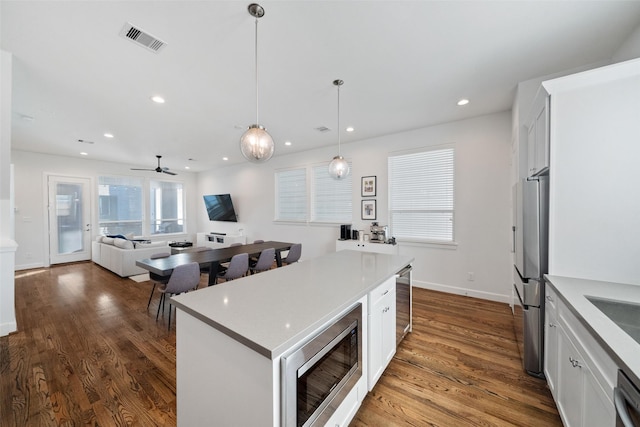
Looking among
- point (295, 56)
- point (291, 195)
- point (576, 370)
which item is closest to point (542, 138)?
point (576, 370)

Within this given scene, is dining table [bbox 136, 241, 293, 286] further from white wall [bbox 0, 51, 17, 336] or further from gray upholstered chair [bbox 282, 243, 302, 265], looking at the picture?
white wall [bbox 0, 51, 17, 336]

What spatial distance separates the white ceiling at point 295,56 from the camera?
1.74m

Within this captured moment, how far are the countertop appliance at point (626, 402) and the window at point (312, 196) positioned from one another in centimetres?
432

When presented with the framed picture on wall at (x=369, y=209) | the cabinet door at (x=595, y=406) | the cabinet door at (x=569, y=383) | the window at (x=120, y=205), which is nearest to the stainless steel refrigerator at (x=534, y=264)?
the cabinet door at (x=569, y=383)

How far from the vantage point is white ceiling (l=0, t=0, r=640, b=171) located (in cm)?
174

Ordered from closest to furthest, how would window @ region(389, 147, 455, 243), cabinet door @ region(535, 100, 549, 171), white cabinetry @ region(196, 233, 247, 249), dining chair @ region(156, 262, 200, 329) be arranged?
cabinet door @ region(535, 100, 549, 171) → dining chair @ region(156, 262, 200, 329) → window @ region(389, 147, 455, 243) → white cabinetry @ region(196, 233, 247, 249)

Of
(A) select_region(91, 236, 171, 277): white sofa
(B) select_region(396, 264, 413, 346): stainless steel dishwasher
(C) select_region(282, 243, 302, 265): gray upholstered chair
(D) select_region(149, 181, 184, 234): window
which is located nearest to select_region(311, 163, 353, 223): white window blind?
(C) select_region(282, 243, 302, 265): gray upholstered chair

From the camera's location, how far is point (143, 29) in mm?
1896

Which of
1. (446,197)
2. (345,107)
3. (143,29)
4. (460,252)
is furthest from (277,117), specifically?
(460,252)

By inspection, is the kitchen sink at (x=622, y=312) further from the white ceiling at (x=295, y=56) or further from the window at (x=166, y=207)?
the window at (x=166, y=207)

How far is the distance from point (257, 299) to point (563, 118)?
2.44 m

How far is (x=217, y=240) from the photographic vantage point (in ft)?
24.6

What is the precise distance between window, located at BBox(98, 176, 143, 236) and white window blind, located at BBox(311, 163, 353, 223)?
578cm

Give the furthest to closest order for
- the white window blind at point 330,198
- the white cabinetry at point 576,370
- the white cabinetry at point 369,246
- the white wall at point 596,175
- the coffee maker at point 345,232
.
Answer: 1. the white window blind at point 330,198
2. the coffee maker at point 345,232
3. the white cabinetry at point 369,246
4. the white wall at point 596,175
5. the white cabinetry at point 576,370
